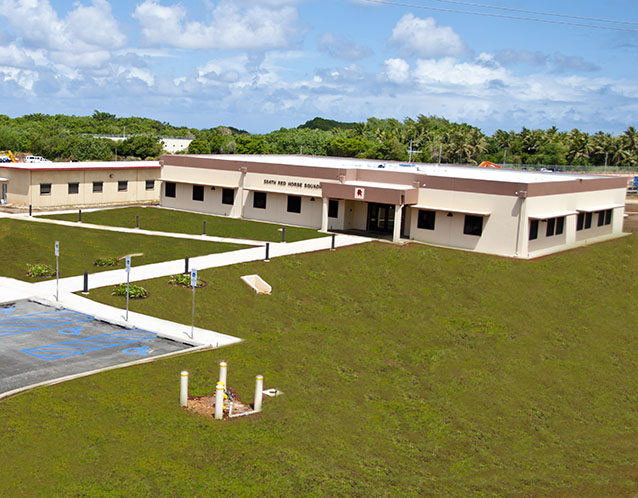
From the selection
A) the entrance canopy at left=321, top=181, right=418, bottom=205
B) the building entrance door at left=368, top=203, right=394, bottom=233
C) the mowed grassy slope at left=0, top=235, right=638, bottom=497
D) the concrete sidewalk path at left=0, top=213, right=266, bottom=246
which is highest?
the entrance canopy at left=321, top=181, right=418, bottom=205

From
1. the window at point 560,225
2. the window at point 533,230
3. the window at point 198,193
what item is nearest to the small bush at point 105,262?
the window at point 198,193

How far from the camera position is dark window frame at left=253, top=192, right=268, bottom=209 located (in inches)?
1853

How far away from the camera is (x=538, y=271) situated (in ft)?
120

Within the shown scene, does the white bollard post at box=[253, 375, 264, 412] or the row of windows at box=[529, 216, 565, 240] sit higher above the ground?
the row of windows at box=[529, 216, 565, 240]

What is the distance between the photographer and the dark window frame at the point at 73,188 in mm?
49000

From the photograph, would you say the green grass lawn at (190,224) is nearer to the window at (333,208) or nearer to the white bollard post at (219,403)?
the window at (333,208)

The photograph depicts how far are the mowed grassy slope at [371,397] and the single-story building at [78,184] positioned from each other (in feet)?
69.4

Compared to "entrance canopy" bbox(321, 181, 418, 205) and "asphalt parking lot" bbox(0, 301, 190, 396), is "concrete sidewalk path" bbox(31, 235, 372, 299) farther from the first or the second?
"asphalt parking lot" bbox(0, 301, 190, 396)

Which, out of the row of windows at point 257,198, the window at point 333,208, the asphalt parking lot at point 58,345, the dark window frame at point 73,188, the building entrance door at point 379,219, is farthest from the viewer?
the dark window frame at point 73,188

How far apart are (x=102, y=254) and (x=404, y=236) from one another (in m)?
17.4

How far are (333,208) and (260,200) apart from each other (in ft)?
18.2

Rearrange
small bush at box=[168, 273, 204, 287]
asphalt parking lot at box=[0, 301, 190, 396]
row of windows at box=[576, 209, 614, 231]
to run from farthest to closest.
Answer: row of windows at box=[576, 209, 614, 231] < small bush at box=[168, 273, 204, 287] < asphalt parking lot at box=[0, 301, 190, 396]

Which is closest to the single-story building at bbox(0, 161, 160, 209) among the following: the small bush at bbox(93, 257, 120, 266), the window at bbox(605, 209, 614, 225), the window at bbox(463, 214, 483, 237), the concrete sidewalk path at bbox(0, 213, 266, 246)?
the concrete sidewalk path at bbox(0, 213, 266, 246)

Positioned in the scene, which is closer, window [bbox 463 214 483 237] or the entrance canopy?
window [bbox 463 214 483 237]
